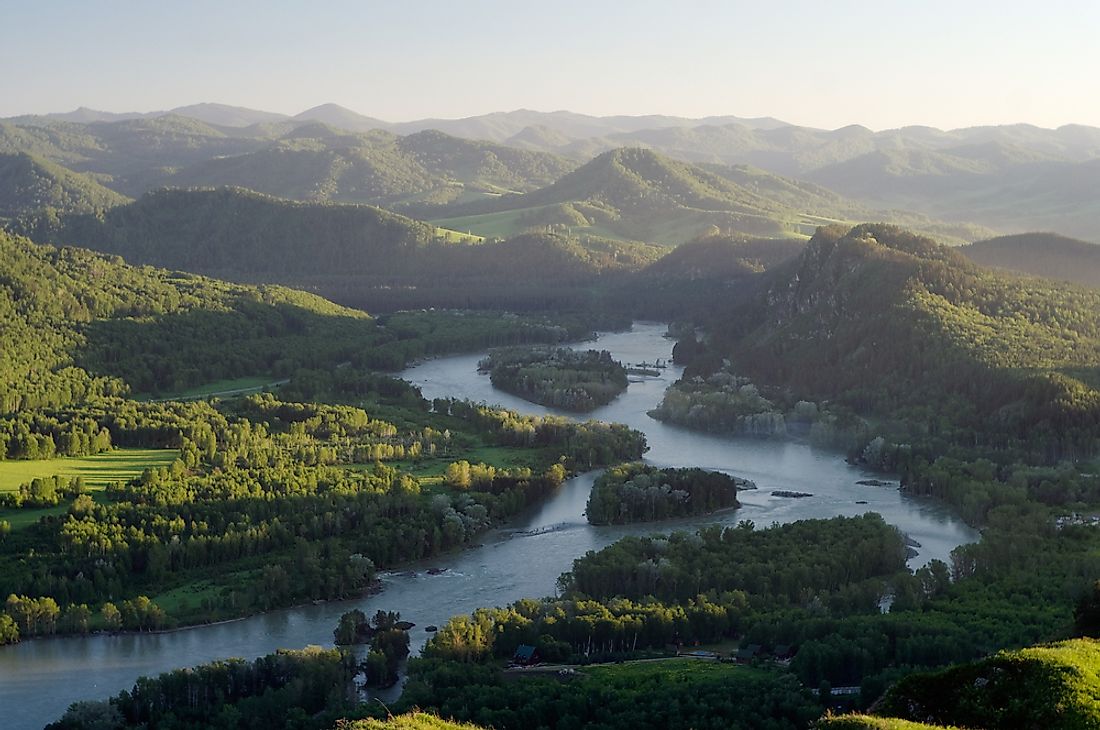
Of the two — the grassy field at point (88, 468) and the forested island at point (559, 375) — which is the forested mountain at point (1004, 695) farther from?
the forested island at point (559, 375)

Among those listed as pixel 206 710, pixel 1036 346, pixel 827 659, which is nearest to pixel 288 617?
pixel 206 710

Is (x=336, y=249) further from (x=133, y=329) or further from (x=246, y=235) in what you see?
(x=133, y=329)

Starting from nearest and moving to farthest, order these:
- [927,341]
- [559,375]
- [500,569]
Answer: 1. [500,569]
2. [927,341]
3. [559,375]

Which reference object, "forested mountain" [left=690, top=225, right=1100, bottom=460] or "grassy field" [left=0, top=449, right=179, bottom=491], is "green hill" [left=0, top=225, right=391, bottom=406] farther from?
"forested mountain" [left=690, top=225, right=1100, bottom=460]

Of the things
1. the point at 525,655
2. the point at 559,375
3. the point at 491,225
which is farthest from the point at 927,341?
the point at 491,225

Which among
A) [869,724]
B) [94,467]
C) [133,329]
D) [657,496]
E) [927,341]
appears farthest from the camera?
[133,329]

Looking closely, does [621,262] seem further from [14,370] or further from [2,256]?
[14,370]

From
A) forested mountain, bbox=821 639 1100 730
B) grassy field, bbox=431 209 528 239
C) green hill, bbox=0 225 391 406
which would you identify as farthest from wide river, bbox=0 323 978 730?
grassy field, bbox=431 209 528 239
